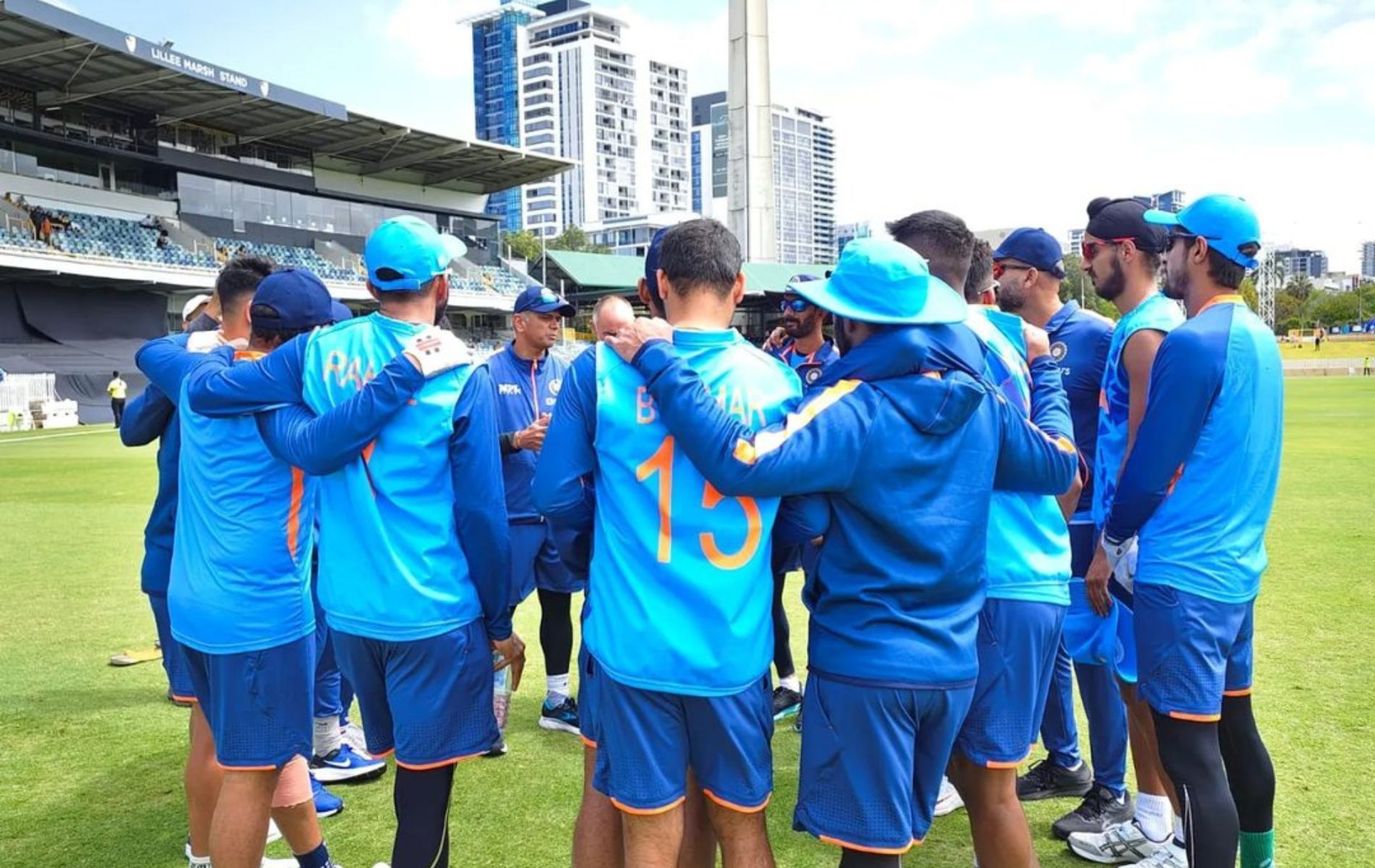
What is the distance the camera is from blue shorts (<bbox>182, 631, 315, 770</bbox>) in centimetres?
293

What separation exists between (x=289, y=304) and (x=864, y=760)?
7.43 feet

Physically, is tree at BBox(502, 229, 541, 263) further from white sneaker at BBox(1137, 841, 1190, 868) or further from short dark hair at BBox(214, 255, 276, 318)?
white sneaker at BBox(1137, 841, 1190, 868)

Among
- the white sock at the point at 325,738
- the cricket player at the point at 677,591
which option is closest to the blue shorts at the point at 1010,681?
the cricket player at the point at 677,591

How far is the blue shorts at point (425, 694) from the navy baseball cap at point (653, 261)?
46.6 inches

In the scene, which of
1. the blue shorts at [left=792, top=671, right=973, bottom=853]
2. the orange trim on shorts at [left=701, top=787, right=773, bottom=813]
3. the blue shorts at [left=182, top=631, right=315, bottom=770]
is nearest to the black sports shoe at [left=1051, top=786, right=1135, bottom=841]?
the blue shorts at [left=792, top=671, right=973, bottom=853]

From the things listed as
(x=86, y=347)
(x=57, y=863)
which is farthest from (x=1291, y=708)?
(x=86, y=347)

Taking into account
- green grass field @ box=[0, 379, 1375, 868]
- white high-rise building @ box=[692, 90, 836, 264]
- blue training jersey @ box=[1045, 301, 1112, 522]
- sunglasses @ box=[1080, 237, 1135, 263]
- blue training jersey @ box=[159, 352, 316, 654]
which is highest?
white high-rise building @ box=[692, 90, 836, 264]

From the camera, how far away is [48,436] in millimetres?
26812

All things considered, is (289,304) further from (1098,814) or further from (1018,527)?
(1098,814)

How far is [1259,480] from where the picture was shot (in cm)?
294

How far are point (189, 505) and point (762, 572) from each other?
2.00m

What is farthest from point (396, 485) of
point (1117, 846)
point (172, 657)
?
point (1117, 846)

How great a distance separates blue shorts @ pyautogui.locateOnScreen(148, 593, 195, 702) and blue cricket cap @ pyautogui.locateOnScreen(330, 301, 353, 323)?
1.31 meters

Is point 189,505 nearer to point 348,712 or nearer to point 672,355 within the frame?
point 672,355
